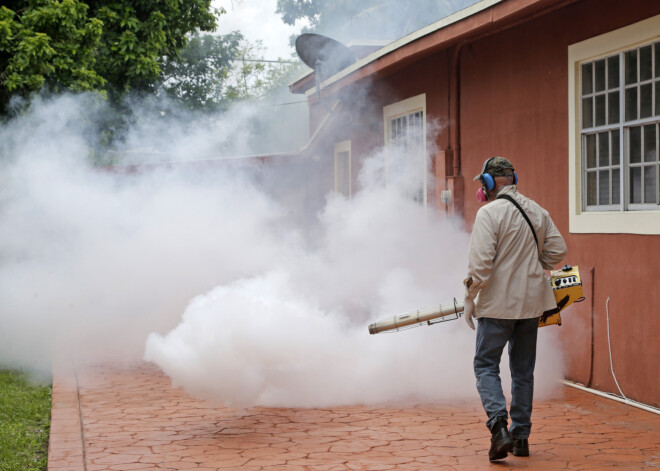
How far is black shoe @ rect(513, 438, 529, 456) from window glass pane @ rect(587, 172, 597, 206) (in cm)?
288

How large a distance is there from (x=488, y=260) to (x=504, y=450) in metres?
1.16

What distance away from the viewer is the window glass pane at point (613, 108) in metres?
6.80

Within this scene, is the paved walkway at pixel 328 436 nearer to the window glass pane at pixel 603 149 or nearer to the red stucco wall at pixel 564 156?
the red stucco wall at pixel 564 156

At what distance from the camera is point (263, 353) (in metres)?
6.15

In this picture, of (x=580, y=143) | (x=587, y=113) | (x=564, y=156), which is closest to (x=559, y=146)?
(x=564, y=156)

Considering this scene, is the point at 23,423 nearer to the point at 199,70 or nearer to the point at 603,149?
the point at 603,149

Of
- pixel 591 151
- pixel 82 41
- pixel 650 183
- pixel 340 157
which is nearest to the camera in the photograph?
pixel 650 183

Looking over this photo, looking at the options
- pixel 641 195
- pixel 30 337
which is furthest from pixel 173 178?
pixel 641 195

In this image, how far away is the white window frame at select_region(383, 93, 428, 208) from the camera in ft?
33.5

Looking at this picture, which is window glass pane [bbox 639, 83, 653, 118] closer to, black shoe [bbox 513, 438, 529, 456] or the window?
black shoe [bbox 513, 438, 529, 456]

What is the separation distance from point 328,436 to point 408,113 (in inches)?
241

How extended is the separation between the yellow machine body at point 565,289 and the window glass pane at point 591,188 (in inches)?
82.7

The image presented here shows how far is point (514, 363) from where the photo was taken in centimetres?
516

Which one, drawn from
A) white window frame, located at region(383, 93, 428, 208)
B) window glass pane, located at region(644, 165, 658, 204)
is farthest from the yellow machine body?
white window frame, located at region(383, 93, 428, 208)
